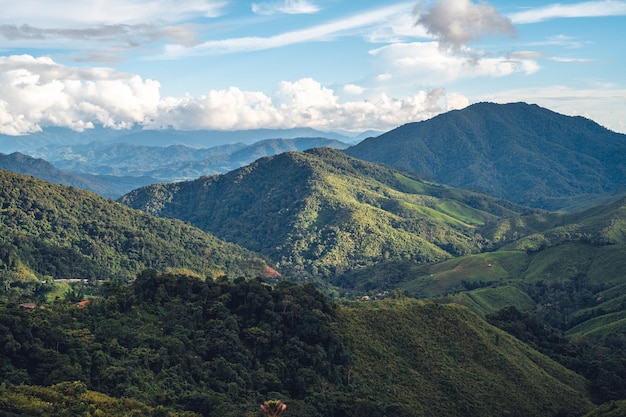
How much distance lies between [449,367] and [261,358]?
81.7 feet

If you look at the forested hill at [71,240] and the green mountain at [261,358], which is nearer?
the green mountain at [261,358]

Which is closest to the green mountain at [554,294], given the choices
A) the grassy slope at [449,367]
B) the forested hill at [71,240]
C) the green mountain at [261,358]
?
the grassy slope at [449,367]

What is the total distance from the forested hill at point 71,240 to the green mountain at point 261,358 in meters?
71.3

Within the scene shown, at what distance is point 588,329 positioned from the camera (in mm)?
123375

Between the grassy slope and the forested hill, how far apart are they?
87.5m

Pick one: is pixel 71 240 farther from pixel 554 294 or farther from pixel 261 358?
pixel 554 294

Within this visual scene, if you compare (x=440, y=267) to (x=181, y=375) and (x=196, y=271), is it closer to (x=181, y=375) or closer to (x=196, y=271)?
(x=196, y=271)

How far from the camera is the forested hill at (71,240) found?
143500 millimetres

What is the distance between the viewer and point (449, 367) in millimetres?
76938

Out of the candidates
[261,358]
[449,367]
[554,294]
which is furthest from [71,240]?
[554,294]

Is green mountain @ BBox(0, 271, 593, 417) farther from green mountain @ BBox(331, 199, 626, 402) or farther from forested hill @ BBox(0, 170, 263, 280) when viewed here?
forested hill @ BBox(0, 170, 263, 280)

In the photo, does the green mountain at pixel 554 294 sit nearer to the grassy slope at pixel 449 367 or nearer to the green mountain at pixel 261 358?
the grassy slope at pixel 449 367

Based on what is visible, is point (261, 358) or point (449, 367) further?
point (449, 367)

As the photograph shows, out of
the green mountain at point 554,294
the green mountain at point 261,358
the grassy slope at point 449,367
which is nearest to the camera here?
the green mountain at point 261,358
